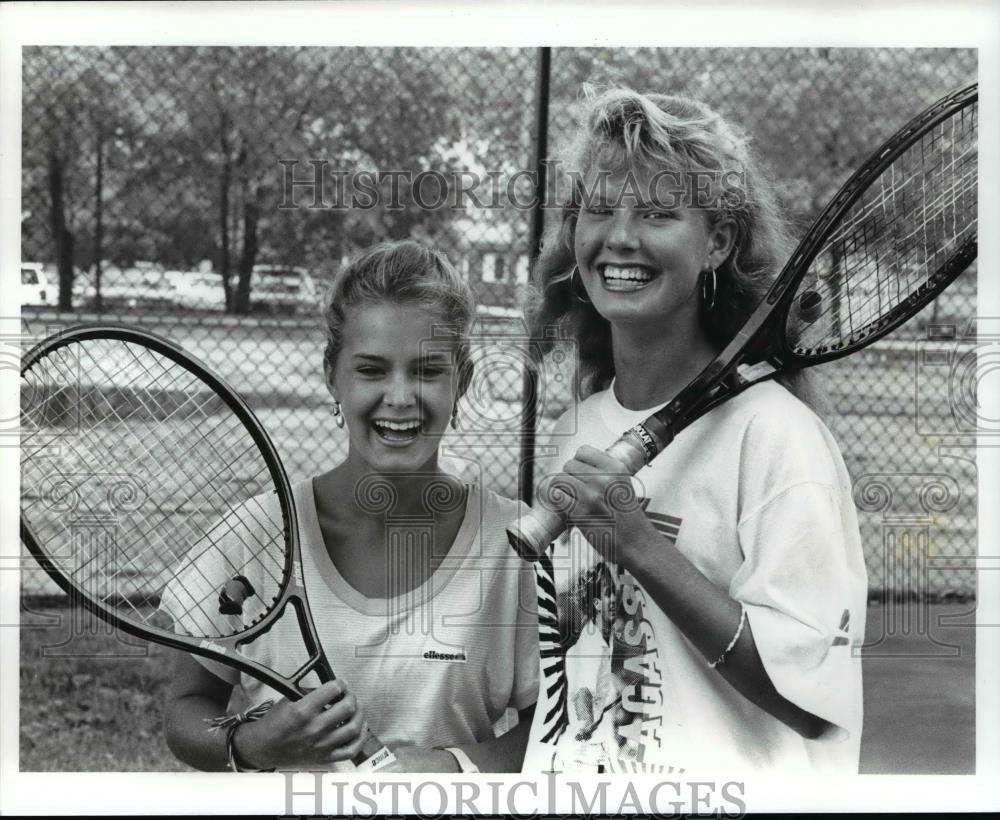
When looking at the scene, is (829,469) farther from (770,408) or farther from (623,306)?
(623,306)

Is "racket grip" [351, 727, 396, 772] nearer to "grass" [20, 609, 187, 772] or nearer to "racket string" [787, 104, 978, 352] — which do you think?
"grass" [20, 609, 187, 772]

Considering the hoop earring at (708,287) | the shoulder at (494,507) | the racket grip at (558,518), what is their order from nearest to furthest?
the racket grip at (558,518), the hoop earring at (708,287), the shoulder at (494,507)

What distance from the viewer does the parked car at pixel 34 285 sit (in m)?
3.27

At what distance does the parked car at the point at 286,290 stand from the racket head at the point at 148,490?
0.75ft

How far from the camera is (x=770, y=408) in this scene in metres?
3.07

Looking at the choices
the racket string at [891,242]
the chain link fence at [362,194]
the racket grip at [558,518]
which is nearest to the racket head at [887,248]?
the racket string at [891,242]

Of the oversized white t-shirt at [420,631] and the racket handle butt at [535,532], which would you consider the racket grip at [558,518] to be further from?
the oversized white t-shirt at [420,631]

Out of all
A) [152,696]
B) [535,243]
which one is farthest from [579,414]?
[152,696]

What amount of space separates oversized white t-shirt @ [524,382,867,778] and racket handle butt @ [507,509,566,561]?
0.10 meters

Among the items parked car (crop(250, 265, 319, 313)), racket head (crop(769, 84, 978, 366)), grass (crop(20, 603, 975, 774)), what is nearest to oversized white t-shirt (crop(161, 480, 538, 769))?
grass (crop(20, 603, 975, 774))

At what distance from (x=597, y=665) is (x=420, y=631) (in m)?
0.41

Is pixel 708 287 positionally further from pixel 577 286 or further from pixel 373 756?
pixel 373 756

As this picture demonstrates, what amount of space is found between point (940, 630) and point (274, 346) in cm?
172

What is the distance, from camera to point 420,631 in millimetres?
3191
